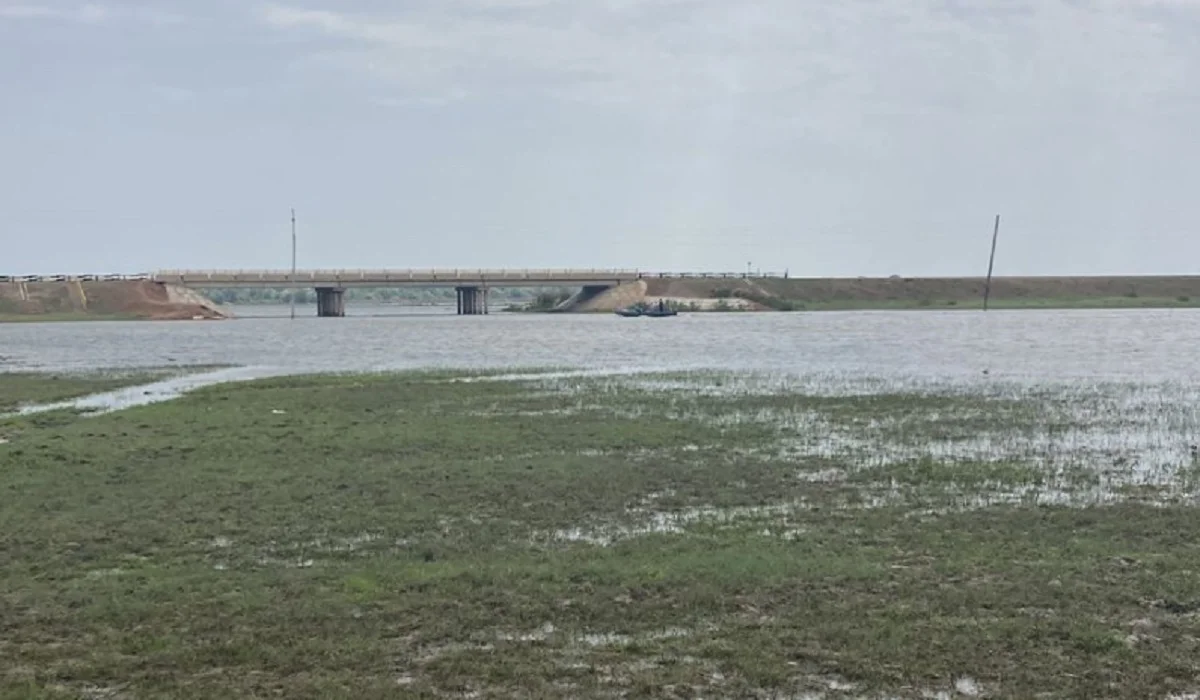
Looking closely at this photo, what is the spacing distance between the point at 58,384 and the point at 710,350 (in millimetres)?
35043

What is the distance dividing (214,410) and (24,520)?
1631cm

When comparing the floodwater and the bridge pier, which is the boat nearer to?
the bridge pier

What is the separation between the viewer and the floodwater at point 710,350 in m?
49.6

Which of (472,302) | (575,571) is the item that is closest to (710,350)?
(575,571)

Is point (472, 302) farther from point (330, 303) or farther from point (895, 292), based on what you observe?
point (895, 292)

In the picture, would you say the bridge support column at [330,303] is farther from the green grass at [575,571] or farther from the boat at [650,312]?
the green grass at [575,571]

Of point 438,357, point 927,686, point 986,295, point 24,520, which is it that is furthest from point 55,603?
point 986,295

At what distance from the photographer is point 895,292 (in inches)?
7082

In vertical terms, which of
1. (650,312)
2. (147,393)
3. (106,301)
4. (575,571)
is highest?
(575,571)

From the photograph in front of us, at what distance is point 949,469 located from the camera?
20922mm

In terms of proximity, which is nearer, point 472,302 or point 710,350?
point 710,350

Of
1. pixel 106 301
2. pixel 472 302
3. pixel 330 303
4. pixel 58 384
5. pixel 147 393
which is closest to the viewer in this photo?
pixel 147 393

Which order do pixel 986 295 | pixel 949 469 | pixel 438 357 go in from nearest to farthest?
pixel 949 469 < pixel 438 357 < pixel 986 295

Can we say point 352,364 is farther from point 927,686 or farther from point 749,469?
point 927,686
